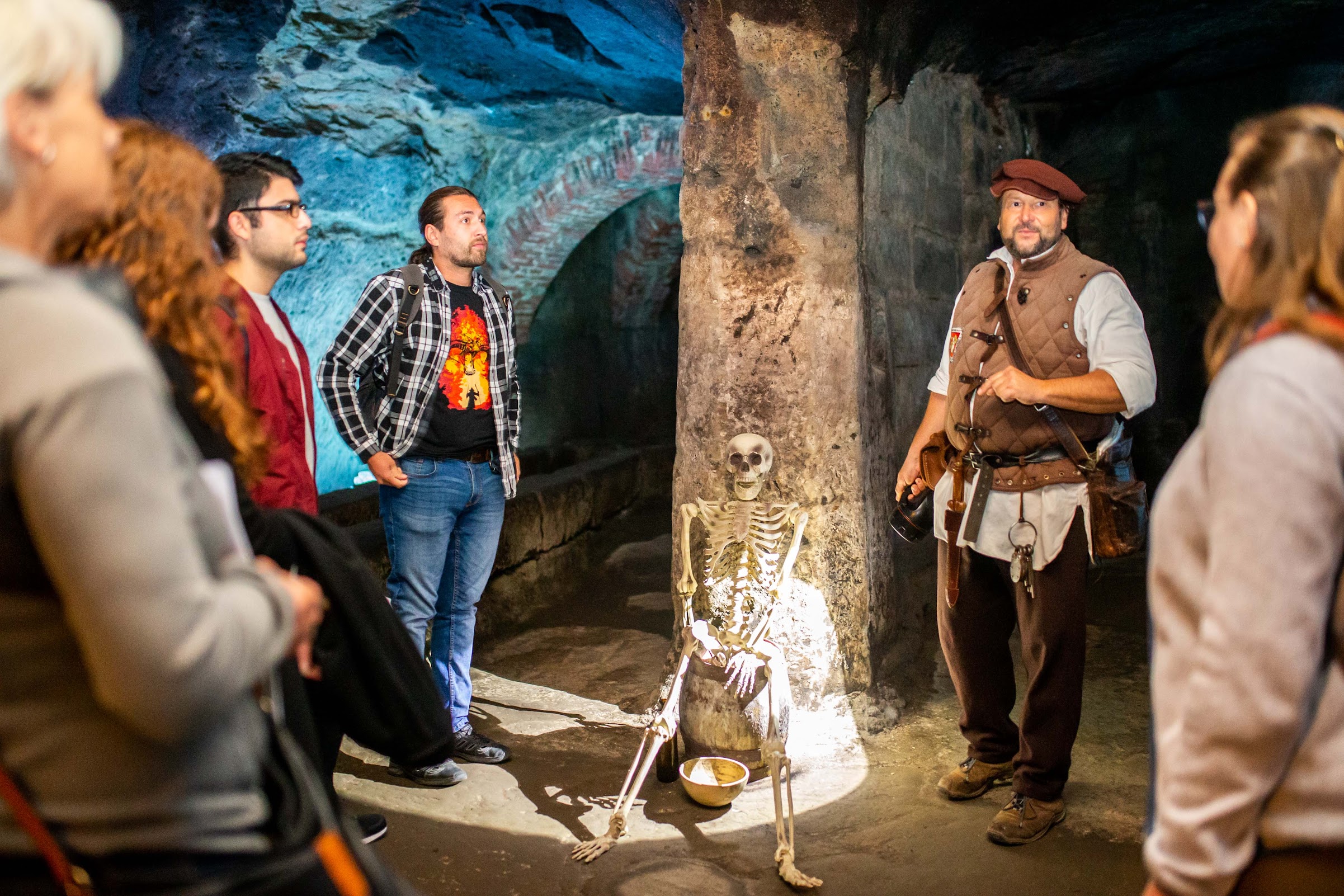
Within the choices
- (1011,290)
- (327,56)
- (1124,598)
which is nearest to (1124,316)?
(1011,290)

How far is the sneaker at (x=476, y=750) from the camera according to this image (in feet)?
12.1

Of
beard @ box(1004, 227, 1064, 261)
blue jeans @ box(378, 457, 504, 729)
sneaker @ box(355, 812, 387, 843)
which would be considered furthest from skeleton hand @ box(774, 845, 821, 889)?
beard @ box(1004, 227, 1064, 261)

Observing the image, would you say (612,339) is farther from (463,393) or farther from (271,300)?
(271,300)

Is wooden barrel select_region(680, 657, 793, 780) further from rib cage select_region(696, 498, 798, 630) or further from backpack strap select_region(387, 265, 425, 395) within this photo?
backpack strap select_region(387, 265, 425, 395)

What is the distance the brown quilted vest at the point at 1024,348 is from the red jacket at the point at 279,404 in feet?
6.36

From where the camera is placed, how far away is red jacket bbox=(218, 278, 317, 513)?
2477 millimetres

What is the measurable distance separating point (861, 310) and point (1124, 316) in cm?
109

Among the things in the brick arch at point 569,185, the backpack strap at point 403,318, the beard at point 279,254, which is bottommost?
the backpack strap at point 403,318

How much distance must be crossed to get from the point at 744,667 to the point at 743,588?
0.26 metres

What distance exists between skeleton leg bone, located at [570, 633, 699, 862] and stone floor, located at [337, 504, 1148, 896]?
0.05m

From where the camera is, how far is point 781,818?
2879mm

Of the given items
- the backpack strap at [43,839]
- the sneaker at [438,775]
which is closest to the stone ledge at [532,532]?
the sneaker at [438,775]

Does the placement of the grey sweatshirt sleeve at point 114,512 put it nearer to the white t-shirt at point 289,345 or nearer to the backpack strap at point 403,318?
the white t-shirt at point 289,345

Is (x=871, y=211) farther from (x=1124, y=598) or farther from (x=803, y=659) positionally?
(x=1124, y=598)
